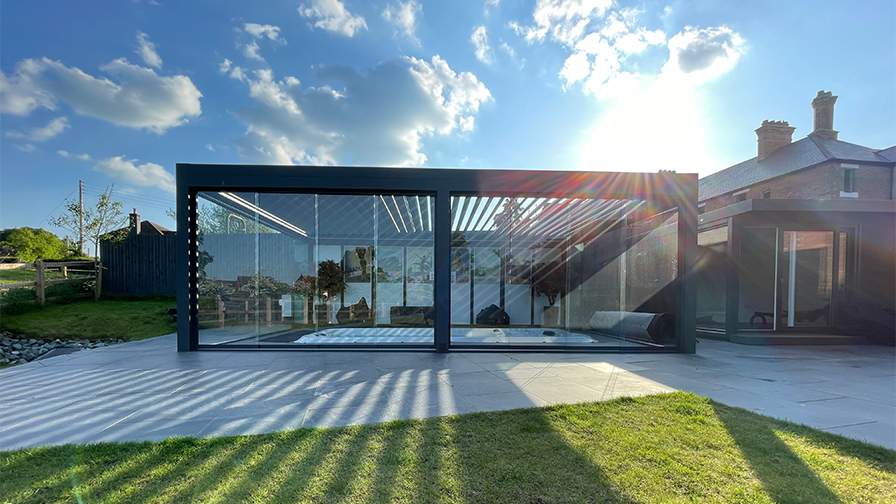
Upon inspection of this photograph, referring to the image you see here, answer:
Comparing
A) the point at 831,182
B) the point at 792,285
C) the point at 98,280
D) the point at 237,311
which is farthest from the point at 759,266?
the point at 98,280

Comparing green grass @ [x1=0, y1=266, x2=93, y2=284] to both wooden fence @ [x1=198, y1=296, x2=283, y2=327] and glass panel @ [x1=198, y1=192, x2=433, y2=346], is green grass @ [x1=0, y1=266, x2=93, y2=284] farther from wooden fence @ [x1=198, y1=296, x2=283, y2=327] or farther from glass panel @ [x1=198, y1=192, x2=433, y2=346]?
glass panel @ [x1=198, y1=192, x2=433, y2=346]

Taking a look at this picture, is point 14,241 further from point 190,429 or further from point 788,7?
point 788,7

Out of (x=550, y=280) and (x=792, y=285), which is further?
(x=550, y=280)

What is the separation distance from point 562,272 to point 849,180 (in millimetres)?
18333

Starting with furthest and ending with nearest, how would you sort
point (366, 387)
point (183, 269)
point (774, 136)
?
point (774, 136) < point (183, 269) < point (366, 387)

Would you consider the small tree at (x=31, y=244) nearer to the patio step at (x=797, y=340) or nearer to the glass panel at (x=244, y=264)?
the glass panel at (x=244, y=264)

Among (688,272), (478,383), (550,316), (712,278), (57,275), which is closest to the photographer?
(478,383)

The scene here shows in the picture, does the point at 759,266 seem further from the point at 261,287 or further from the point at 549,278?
the point at 261,287

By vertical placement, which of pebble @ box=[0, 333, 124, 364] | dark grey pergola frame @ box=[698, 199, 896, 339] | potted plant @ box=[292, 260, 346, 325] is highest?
dark grey pergola frame @ box=[698, 199, 896, 339]

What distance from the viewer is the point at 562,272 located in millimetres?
8766

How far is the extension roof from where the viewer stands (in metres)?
16.7

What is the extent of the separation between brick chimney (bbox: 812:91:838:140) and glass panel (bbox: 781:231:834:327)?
15722mm

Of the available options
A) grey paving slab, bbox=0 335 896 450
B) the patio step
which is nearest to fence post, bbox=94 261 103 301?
grey paving slab, bbox=0 335 896 450

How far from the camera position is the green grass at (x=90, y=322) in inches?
328
